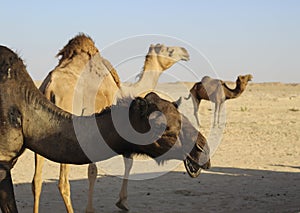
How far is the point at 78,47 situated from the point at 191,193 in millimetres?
3024

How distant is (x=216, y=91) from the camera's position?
2305cm

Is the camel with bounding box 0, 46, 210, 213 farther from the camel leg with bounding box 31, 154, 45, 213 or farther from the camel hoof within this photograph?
the camel hoof

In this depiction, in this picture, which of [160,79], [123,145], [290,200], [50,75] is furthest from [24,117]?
[290,200]

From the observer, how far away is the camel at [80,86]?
7191 mm

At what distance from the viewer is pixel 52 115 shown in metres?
4.72

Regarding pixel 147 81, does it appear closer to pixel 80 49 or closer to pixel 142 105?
pixel 80 49

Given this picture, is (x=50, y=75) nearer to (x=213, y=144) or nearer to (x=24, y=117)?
(x=24, y=117)

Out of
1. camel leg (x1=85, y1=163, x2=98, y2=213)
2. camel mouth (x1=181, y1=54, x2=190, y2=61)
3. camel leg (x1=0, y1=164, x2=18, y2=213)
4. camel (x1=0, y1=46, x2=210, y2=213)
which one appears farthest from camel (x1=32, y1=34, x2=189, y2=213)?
camel leg (x1=0, y1=164, x2=18, y2=213)

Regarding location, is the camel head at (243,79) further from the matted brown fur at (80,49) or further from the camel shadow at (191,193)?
the matted brown fur at (80,49)

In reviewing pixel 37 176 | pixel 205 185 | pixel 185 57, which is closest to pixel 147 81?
pixel 185 57

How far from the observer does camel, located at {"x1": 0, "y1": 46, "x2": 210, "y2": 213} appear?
14.1ft

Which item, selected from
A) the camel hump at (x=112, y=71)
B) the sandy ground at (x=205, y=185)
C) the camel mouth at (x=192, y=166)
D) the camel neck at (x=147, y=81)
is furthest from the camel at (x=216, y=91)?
the camel mouth at (x=192, y=166)

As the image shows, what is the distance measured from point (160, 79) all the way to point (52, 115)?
420 cm

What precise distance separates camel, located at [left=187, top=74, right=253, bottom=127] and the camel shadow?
415 inches
